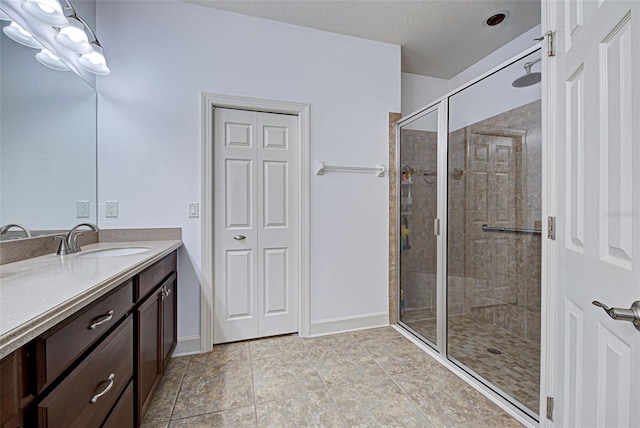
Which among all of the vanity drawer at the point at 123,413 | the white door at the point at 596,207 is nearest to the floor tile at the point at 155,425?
the vanity drawer at the point at 123,413

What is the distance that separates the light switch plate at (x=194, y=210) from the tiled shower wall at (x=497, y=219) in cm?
194

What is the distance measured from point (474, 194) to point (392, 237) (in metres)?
0.84

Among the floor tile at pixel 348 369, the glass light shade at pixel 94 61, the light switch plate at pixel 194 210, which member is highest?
the glass light shade at pixel 94 61

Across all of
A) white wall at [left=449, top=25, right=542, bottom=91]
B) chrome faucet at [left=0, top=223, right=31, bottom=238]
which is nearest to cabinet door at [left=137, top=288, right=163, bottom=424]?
chrome faucet at [left=0, top=223, right=31, bottom=238]

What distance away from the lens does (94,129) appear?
1963mm

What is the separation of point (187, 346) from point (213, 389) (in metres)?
0.57

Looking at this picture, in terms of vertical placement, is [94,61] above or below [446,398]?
above

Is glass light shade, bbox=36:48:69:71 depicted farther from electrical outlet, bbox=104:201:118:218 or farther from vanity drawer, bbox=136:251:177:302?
vanity drawer, bbox=136:251:177:302

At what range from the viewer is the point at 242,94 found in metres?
2.25

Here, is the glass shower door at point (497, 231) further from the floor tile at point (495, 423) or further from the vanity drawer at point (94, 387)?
the vanity drawer at point (94, 387)

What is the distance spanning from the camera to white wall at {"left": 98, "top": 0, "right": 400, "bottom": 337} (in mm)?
2037

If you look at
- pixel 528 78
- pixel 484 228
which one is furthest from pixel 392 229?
pixel 528 78

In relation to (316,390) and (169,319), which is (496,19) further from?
(169,319)

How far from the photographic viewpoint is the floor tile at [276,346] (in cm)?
212
